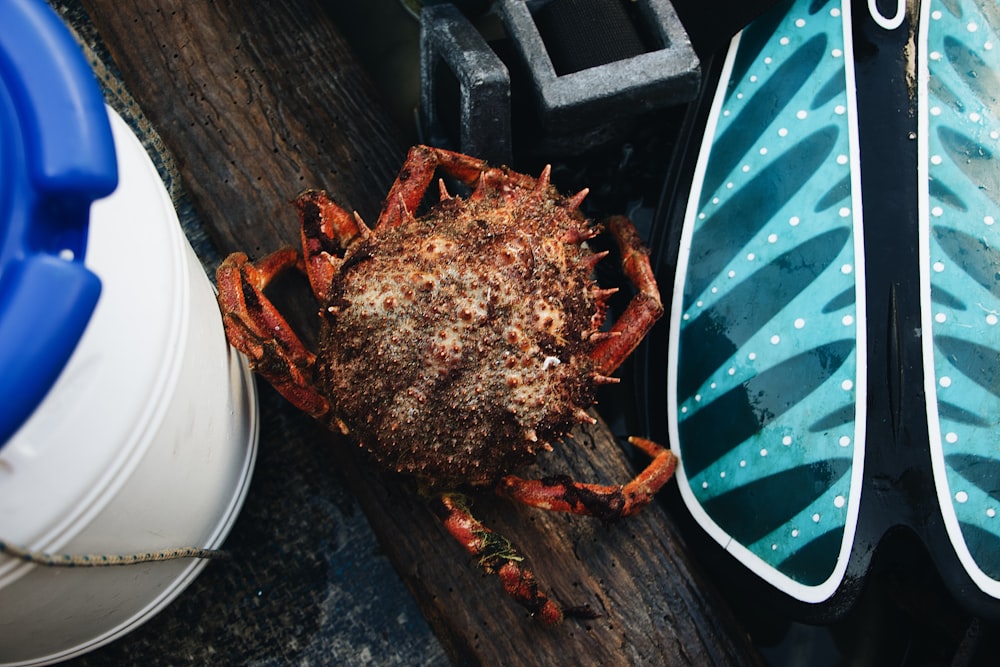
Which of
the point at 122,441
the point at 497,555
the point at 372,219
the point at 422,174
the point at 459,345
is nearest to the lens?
the point at 122,441

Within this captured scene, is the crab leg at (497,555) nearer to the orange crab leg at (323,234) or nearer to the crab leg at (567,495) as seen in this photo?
the crab leg at (567,495)

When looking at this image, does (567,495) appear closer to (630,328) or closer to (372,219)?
(630,328)

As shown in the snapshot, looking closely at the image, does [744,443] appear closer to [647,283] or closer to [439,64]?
[647,283]

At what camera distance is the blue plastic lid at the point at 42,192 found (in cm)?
79

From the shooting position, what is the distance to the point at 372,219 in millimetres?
1851

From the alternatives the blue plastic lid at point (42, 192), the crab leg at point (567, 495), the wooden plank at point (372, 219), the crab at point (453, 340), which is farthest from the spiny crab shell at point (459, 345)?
the blue plastic lid at point (42, 192)

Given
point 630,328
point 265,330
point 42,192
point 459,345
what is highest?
point 42,192

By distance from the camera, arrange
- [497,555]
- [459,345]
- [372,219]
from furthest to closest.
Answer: [372,219], [497,555], [459,345]

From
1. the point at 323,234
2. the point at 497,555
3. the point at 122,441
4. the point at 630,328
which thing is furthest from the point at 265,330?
the point at 630,328

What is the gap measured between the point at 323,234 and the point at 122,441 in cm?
73

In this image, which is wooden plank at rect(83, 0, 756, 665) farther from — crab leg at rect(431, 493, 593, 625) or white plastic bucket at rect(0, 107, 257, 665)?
white plastic bucket at rect(0, 107, 257, 665)

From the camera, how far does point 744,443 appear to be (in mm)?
1816

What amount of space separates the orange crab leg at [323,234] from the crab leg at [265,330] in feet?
0.31

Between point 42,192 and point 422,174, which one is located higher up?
point 42,192
